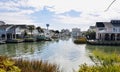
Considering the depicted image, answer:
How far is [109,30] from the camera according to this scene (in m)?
82.3

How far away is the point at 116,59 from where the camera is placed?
7.62m

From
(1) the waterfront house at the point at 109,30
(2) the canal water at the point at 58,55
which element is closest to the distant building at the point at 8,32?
(1) the waterfront house at the point at 109,30

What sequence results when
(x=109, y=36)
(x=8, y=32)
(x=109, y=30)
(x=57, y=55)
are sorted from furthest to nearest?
(x=8, y=32)
(x=109, y=36)
(x=109, y=30)
(x=57, y=55)

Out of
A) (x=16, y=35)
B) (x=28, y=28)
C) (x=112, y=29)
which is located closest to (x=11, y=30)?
(x=16, y=35)

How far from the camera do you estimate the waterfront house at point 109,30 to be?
81938mm

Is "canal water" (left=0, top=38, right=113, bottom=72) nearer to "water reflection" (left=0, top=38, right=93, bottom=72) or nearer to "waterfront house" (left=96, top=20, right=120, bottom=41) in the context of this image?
"water reflection" (left=0, top=38, right=93, bottom=72)

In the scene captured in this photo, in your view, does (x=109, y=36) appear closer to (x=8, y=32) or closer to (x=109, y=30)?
(x=109, y=30)

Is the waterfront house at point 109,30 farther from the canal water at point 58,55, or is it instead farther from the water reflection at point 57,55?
the water reflection at point 57,55

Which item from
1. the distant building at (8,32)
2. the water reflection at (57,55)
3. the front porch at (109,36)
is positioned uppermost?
the distant building at (8,32)

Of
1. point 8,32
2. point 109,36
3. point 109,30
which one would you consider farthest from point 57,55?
point 8,32

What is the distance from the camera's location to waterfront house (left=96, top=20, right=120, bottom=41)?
8194 centimetres

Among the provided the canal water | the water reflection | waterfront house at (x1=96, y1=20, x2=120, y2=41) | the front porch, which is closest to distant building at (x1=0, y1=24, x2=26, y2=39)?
waterfront house at (x1=96, y1=20, x2=120, y2=41)

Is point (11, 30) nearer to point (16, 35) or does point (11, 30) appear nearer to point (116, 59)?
point (16, 35)

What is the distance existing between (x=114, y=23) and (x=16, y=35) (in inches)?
1342
